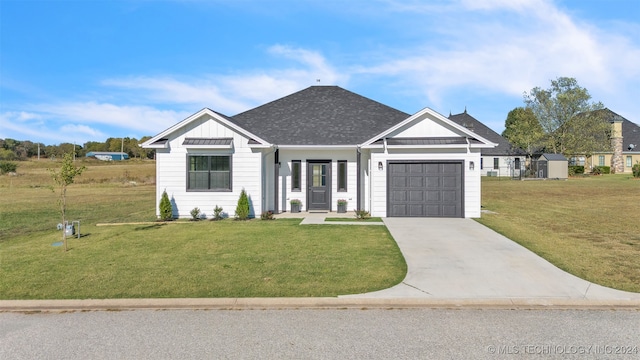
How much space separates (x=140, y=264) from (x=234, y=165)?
809 cm

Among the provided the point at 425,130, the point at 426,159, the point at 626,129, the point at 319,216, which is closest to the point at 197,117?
the point at 319,216

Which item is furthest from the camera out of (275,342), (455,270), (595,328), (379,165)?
(379,165)

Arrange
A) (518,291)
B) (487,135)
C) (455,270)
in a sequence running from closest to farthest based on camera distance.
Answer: (518,291) < (455,270) < (487,135)

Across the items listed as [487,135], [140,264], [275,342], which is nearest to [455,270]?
[275,342]

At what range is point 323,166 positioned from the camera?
59.5 feet

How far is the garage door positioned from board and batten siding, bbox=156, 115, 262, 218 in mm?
5546

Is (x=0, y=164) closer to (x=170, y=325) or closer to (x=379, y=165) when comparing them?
(x=379, y=165)

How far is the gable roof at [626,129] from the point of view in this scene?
54.9 metres

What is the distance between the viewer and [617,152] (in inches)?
2192

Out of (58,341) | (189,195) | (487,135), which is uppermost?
(487,135)

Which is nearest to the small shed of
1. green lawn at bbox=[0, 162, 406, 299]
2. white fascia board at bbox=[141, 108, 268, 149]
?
green lawn at bbox=[0, 162, 406, 299]

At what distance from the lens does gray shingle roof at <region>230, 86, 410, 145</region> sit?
60.1 feet

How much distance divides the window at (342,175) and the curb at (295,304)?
39.0 ft

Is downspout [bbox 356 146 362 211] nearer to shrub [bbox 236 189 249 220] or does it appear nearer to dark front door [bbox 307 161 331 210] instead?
dark front door [bbox 307 161 331 210]
